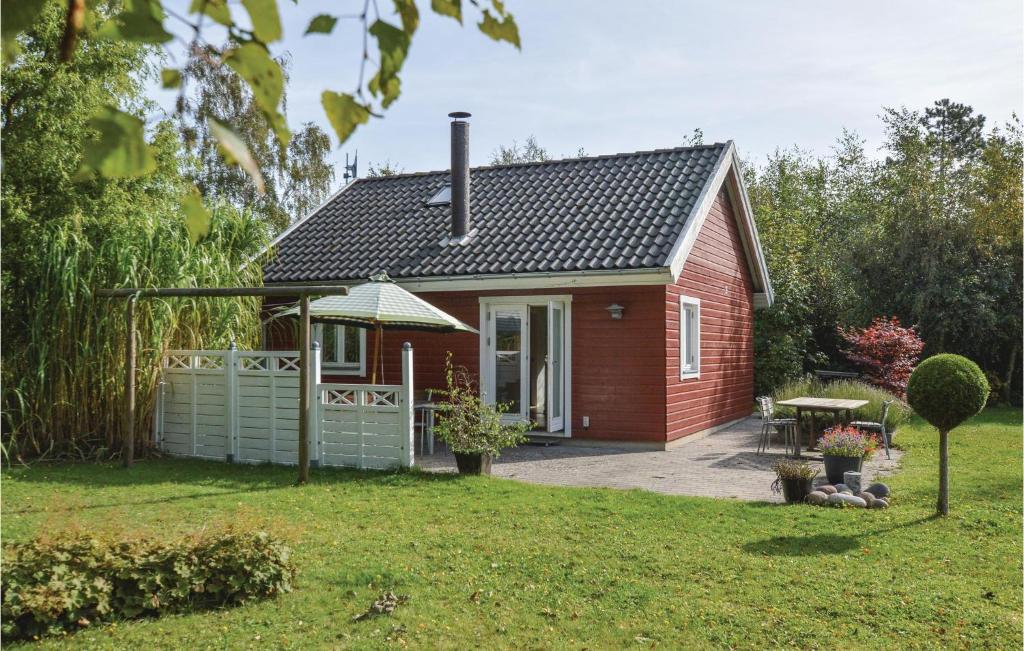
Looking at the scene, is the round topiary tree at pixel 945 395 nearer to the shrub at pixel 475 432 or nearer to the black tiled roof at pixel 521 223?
the shrub at pixel 475 432

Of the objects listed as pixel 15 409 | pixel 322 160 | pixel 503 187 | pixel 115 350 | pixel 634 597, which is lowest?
pixel 634 597

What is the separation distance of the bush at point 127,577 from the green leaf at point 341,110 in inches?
164

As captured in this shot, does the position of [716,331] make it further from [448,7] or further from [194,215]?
[194,215]

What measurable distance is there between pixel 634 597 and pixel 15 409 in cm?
842

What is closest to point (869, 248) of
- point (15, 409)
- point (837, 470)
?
point (837, 470)

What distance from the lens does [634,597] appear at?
537 cm

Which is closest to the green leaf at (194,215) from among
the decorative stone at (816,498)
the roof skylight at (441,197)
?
the decorative stone at (816,498)

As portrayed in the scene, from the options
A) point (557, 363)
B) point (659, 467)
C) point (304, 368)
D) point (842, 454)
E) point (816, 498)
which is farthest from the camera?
point (557, 363)

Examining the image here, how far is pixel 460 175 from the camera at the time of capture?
50.0 ft

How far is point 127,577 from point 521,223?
10587 mm

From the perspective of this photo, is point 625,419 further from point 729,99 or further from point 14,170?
point 729,99

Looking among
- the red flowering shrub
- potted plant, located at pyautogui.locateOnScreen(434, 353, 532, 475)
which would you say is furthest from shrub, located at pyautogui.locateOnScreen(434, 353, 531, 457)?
the red flowering shrub

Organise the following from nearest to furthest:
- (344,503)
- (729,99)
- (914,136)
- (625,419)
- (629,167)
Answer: (344,503) < (625,419) < (629,167) < (729,99) < (914,136)

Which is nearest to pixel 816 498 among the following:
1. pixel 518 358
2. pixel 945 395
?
pixel 945 395
